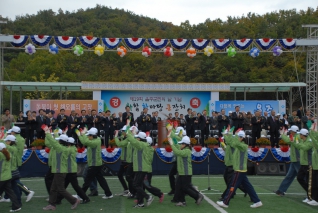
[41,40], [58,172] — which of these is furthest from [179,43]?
[58,172]

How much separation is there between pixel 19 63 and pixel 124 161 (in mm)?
41474

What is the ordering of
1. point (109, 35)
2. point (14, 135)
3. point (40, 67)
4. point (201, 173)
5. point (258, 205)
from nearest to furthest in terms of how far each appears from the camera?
point (258, 205) < point (14, 135) < point (201, 173) < point (40, 67) < point (109, 35)

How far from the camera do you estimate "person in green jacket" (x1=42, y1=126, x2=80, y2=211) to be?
11406 mm

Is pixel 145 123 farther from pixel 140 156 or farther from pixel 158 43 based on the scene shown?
pixel 140 156

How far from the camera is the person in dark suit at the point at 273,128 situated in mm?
20688

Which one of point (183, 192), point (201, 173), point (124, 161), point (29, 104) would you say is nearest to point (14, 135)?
point (124, 161)

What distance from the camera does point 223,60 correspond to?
150 ft

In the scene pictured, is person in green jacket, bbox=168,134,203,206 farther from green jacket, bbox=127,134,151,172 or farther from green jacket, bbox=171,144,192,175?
green jacket, bbox=127,134,151,172

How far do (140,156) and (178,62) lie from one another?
37.2m

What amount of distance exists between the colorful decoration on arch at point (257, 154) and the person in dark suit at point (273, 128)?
190 cm

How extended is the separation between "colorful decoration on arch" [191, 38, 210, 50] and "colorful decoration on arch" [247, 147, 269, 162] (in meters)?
6.68

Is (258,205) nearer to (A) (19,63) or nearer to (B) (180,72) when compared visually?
(B) (180,72)

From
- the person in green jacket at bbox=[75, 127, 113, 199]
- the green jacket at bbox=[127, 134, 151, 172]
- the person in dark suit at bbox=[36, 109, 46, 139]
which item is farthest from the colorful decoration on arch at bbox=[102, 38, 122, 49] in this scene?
the green jacket at bbox=[127, 134, 151, 172]

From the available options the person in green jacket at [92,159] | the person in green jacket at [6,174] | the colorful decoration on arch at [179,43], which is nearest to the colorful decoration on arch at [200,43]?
the colorful decoration on arch at [179,43]
